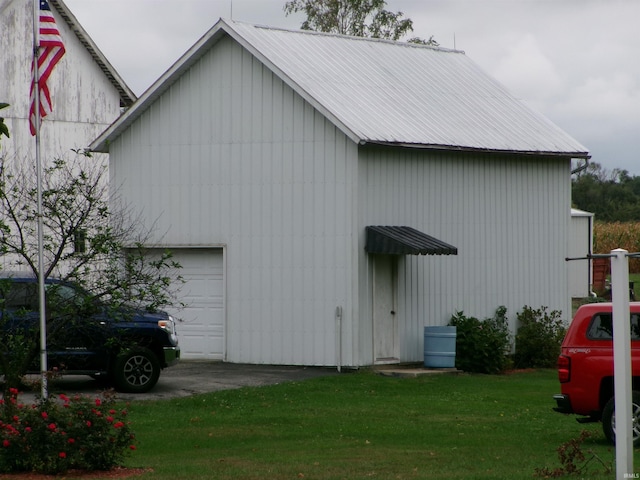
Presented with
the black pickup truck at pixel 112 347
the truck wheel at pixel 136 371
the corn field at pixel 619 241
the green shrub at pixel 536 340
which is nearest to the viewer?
the black pickup truck at pixel 112 347

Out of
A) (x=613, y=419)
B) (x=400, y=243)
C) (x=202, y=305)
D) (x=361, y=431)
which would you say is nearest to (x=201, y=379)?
(x=202, y=305)

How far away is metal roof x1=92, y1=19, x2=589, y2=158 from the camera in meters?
24.4

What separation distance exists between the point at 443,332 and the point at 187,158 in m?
6.36

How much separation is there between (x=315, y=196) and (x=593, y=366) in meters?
9.92

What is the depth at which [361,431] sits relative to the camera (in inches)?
648

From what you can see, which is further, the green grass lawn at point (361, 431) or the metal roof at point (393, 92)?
the metal roof at point (393, 92)

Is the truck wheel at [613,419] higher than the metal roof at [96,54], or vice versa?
the metal roof at [96,54]

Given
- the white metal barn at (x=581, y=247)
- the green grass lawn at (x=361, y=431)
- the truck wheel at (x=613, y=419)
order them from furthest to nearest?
the white metal barn at (x=581, y=247)
the truck wheel at (x=613, y=419)
the green grass lawn at (x=361, y=431)

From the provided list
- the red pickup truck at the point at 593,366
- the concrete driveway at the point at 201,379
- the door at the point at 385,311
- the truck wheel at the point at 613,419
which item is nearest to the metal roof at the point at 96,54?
the concrete driveway at the point at 201,379

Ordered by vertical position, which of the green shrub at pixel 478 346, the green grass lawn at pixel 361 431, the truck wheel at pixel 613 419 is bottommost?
the green grass lawn at pixel 361 431

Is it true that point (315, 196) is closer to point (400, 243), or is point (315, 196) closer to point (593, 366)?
point (400, 243)

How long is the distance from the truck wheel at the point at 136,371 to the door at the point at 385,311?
558cm

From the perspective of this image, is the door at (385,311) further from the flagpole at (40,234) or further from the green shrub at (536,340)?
the flagpole at (40,234)

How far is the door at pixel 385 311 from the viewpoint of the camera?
24.6 m
